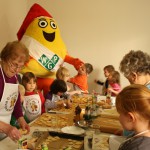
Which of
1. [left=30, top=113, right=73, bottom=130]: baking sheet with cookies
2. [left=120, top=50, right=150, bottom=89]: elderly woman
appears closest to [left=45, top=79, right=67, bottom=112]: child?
[left=30, top=113, right=73, bottom=130]: baking sheet with cookies

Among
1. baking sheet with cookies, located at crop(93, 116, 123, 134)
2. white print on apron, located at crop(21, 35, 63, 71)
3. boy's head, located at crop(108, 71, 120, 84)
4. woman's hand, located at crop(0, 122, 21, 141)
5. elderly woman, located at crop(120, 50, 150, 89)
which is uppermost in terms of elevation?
white print on apron, located at crop(21, 35, 63, 71)

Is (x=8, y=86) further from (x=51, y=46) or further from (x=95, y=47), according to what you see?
(x=95, y=47)

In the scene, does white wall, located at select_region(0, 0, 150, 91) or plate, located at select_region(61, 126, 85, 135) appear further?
white wall, located at select_region(0, 0, 150, 91)

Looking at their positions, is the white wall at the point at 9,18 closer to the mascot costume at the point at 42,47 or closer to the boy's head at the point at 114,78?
the mascot costume at the point at 42,47

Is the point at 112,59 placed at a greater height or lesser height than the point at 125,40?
lesser

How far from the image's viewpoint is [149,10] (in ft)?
11.6

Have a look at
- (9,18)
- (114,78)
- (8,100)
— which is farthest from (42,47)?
(8,100)

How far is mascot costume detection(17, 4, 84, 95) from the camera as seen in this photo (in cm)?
263

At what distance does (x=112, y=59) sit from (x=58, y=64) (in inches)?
50.2

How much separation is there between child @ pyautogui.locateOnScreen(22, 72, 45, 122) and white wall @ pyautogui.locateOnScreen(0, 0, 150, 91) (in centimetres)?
181

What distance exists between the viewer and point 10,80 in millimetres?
1493

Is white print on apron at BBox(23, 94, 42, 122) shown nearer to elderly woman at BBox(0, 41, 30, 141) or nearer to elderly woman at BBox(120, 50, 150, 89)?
elderly woman at BBox(0, 41, 30, 141)

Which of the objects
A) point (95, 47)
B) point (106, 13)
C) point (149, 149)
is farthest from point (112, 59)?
point (149, 149)

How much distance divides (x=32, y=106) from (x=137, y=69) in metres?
1.10
